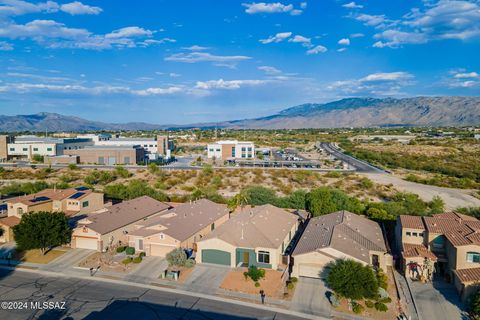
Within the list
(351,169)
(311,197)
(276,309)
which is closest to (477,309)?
(276,309)

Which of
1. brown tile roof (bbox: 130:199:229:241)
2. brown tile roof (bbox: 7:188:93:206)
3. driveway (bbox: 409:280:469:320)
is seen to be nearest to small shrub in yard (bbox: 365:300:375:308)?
driveway (bbox: 409:280:469:320)

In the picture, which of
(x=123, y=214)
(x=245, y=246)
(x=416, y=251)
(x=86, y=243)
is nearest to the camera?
(x=416, y=251)

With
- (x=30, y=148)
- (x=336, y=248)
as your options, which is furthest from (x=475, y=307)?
(x=30, y=148)

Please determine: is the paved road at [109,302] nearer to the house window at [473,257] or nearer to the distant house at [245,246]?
the distant house at [245,246]

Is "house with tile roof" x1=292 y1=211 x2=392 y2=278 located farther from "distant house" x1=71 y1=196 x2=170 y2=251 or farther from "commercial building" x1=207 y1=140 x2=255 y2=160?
"commercial building" x1=207 y1=140 x2=255 y2=160

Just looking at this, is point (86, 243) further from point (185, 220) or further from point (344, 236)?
point (344, 236)
